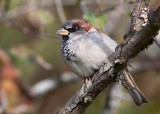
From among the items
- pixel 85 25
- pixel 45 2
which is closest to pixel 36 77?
pixel 45 2

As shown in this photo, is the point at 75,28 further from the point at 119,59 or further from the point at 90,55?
the point at 119,59

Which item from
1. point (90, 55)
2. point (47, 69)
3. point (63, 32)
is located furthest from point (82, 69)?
point (47, 69)

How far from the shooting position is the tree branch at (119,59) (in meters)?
2.11

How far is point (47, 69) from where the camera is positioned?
206 inches

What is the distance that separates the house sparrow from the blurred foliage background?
708mm

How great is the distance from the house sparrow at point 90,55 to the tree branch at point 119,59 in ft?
0.65

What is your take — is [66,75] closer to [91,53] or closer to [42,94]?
[42,94]

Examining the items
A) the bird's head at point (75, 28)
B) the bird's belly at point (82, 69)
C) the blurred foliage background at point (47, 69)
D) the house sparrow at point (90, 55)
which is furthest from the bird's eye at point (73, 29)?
the blurred foliage background at point (47, 69)

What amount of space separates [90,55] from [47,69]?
2.31 m

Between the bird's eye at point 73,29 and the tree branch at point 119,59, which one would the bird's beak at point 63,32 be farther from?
the tree branch at point 119,59

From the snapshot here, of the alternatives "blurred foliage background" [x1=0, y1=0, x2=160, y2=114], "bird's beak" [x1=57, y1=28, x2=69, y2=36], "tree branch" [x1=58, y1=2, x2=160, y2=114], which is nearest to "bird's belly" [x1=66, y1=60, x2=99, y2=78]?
"tree branch" [x1=58, y1=2, x2=160, y2=114]

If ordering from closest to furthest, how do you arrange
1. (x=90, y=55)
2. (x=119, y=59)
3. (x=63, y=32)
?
(x=119, y=59) → (x=90, y=55) → (x=63, y=32)

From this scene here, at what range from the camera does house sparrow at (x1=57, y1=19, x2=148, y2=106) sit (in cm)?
296

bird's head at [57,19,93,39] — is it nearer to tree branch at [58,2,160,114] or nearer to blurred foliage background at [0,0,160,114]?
blurred foliage background at [0,0,160,114]
